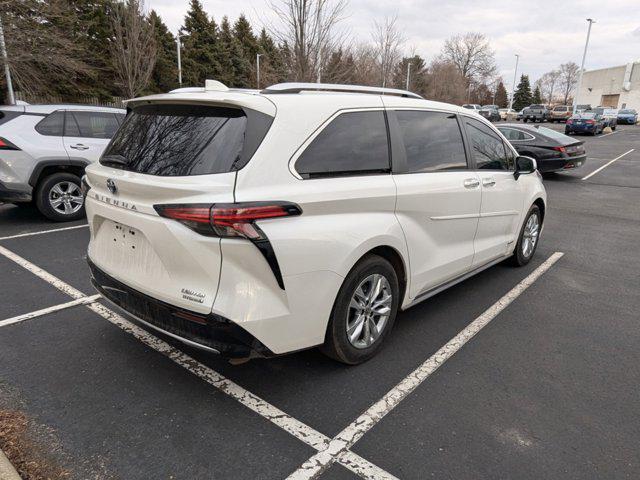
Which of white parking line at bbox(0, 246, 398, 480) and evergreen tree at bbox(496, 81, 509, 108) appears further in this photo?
evergreen tree at bbox(496, 81, 509, 108)

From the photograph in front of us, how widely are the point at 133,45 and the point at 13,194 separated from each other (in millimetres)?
19357

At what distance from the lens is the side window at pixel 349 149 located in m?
2.71

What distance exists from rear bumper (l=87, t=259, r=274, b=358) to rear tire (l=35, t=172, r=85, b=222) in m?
5.01

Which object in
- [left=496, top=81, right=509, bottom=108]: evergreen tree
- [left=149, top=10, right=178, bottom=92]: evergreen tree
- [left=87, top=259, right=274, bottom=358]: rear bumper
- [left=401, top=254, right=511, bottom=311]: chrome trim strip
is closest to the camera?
[left=87, top=259, right=274, bottom=358]: rear bumper

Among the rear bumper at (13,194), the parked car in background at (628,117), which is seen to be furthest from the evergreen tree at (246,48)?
the rear bumper at (13,194)

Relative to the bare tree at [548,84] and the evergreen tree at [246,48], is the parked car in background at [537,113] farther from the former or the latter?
the bare tree at [548,84]

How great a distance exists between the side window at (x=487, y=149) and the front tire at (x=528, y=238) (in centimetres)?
91

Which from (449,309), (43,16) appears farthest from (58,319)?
(43,16)

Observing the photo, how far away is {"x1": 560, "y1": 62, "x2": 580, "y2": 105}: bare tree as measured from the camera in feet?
326

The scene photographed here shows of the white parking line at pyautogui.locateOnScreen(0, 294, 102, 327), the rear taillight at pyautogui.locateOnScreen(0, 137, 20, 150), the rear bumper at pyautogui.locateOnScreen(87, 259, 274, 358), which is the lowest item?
the white parking line at pyautogui.locateOnScreen(0, 294, 102, 327)

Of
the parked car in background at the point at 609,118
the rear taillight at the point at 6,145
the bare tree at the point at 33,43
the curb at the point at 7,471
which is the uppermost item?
the bare tree at the point at 33,43

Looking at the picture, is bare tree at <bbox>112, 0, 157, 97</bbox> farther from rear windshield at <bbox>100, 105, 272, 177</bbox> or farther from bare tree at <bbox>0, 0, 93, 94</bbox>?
rear windshield at <bbox>100, 105, 272, 177</bbox>

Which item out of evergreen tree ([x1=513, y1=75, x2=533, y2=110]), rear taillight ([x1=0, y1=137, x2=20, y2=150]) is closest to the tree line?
rear taillight ([x1=0, y1=137, x2=20, y2=150])

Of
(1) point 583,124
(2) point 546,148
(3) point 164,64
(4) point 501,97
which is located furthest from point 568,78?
(2) point 546,148
